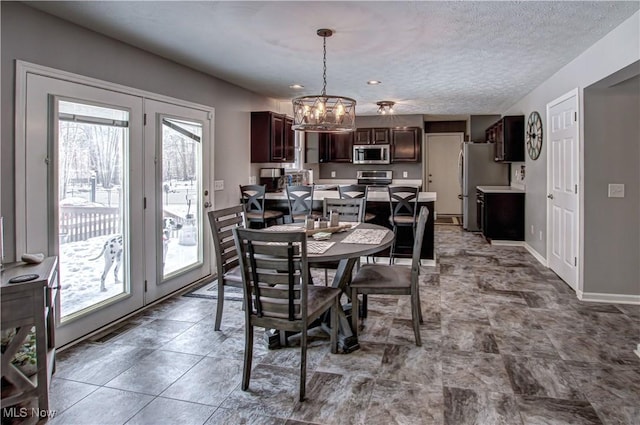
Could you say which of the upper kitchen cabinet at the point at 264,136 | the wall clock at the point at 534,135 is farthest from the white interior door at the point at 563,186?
the upper kitchen cabinet at the point at 264,136

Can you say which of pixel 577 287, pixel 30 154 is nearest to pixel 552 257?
pixel 577 287

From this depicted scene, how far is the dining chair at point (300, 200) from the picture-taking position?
5188 millimetres

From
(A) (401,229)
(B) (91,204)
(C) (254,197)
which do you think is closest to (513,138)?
(A) (401,229)

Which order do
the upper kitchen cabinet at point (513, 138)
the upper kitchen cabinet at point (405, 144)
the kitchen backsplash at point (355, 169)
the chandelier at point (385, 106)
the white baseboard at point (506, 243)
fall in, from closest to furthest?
the upper kitchen cabinet at point (513, 138)
the chandelier at point (385, 106)
the white baseboard at point (506, 243)
the upper kitchen cabinet at point (405, 144)
the kitchen backsplash at point (355, 169)

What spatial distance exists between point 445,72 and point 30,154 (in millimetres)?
4114

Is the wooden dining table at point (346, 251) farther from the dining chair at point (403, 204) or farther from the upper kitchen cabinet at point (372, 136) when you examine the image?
the upper kitchen cabinet at point (372, 136)

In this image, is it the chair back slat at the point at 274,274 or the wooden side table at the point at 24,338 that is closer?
the wooden side table at the point at 24,338

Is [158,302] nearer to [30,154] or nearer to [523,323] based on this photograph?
[30,154]

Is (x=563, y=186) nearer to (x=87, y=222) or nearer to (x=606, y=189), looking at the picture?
(x=606, y=189)

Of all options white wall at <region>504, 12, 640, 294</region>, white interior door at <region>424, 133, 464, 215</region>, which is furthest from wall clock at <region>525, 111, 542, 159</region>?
white interior door at <region>424, 133, 464, 215</region>

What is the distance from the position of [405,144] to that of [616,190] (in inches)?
189

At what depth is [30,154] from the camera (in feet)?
8.95

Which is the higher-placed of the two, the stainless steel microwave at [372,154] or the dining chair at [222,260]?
the stainless steel microwave at [372,154]

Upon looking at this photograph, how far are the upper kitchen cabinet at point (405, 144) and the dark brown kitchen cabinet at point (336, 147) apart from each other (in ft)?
2.92
